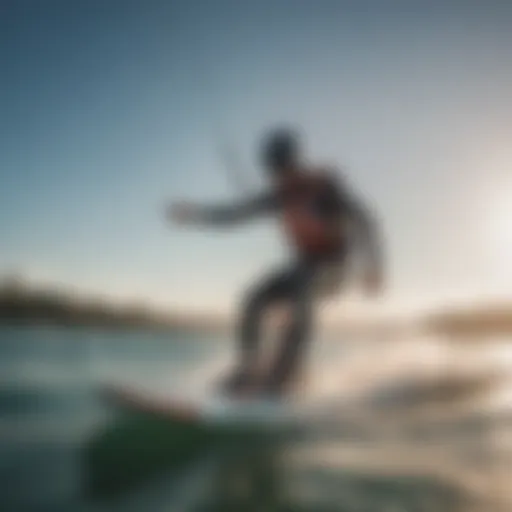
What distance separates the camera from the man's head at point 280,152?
154 centimetres

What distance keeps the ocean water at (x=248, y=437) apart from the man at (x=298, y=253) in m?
0.05

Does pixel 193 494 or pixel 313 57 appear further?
pixel 313 57

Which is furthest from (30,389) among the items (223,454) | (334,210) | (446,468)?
(446,468)

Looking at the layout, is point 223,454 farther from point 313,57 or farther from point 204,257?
point 313,57

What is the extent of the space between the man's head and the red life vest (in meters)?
0.03

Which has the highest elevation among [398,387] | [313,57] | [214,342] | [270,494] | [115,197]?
[313,57]

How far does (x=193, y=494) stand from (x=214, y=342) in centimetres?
28

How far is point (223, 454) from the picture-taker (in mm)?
1496

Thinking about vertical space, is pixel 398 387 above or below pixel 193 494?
above

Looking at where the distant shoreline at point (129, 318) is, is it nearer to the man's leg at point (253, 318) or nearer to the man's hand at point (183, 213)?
the man's leg at point (253, 318)

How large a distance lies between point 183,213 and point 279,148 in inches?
9.0

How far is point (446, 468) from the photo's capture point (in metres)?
1.51

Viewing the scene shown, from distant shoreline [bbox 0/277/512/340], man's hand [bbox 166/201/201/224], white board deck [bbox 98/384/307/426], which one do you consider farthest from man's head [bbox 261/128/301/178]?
white board deck [bbox 98/384/307/426]

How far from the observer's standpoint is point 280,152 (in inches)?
60.9
